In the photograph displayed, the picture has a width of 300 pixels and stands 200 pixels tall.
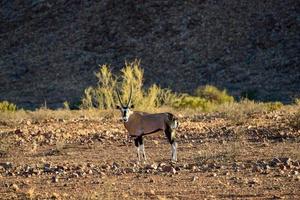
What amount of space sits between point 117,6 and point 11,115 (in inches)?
1118

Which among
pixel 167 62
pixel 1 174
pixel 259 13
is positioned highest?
pixel 259 13

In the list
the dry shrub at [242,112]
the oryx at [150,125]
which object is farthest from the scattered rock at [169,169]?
the dry shrub at [242,112]

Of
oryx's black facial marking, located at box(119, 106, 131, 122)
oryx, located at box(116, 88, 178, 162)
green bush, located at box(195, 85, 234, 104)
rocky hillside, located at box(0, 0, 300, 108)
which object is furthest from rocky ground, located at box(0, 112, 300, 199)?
rocky hillside, located at box(0, 0, 300, 108)

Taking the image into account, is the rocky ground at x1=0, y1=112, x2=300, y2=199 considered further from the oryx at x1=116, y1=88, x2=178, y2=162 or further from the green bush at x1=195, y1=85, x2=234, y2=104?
the green bush at x1=195, y1=85, x2=234, y2=104

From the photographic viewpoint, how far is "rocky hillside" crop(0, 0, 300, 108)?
43500 millimetres

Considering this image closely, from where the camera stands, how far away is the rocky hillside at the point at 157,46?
43.5 metres

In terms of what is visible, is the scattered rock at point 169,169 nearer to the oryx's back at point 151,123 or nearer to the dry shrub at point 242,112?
the oryx's back at point 151,123

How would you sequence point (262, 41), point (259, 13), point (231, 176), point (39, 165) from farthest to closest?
point (259, 13)
point (262, 41)
point (39, 165)
point (231, 176)

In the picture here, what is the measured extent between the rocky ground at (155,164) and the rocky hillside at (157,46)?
20953 millimetres

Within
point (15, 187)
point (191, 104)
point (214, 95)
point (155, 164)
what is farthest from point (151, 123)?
point (214, 95)

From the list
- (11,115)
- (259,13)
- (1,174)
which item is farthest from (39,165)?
(259,13)

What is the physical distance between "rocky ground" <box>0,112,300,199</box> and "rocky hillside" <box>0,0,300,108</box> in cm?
2095

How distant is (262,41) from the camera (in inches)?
1833

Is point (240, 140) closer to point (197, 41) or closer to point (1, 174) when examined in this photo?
point (1, 174)
